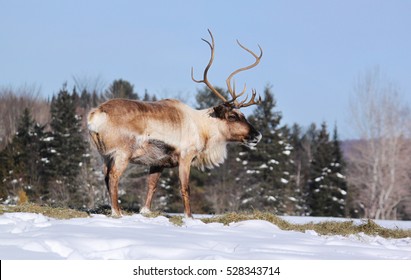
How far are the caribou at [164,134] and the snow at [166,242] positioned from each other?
1.76 m

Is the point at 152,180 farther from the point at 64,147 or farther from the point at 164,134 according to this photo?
the point at 64,147

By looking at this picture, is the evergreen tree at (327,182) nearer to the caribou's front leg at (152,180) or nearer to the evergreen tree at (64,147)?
the evergreen tree at (64,147)

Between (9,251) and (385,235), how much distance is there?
5582 millimetres

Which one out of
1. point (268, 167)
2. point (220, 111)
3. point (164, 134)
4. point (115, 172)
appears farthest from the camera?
point (268, 167)

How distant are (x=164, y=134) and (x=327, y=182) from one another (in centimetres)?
3775

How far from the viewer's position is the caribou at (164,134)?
988 centimetres

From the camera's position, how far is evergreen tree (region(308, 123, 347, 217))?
1816 inches

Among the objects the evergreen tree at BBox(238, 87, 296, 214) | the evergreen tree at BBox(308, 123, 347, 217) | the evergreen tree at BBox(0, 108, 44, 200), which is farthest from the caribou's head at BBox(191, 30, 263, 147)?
the evergreen tree at BBox(308, 123, 347, 217)

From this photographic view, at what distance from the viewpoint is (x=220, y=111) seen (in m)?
11.5

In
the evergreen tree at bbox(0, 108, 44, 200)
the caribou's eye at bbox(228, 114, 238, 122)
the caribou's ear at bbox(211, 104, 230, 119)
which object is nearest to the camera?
the caribou's ear at bbox(211, 104, 230, 119)

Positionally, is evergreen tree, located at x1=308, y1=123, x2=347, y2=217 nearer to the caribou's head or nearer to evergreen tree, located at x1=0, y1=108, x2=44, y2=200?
evergreen tree, located at x1=0, y1=108, x2=44, y2=200

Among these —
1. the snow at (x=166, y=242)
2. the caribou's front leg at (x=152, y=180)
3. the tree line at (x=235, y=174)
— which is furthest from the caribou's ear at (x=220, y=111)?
the tree line at (x=235, y=174)

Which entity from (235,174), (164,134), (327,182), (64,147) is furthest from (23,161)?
(164,134)

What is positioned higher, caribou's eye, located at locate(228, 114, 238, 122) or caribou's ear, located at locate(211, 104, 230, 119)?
caribou's ear, located at locate(211, 104, 230, 119)
